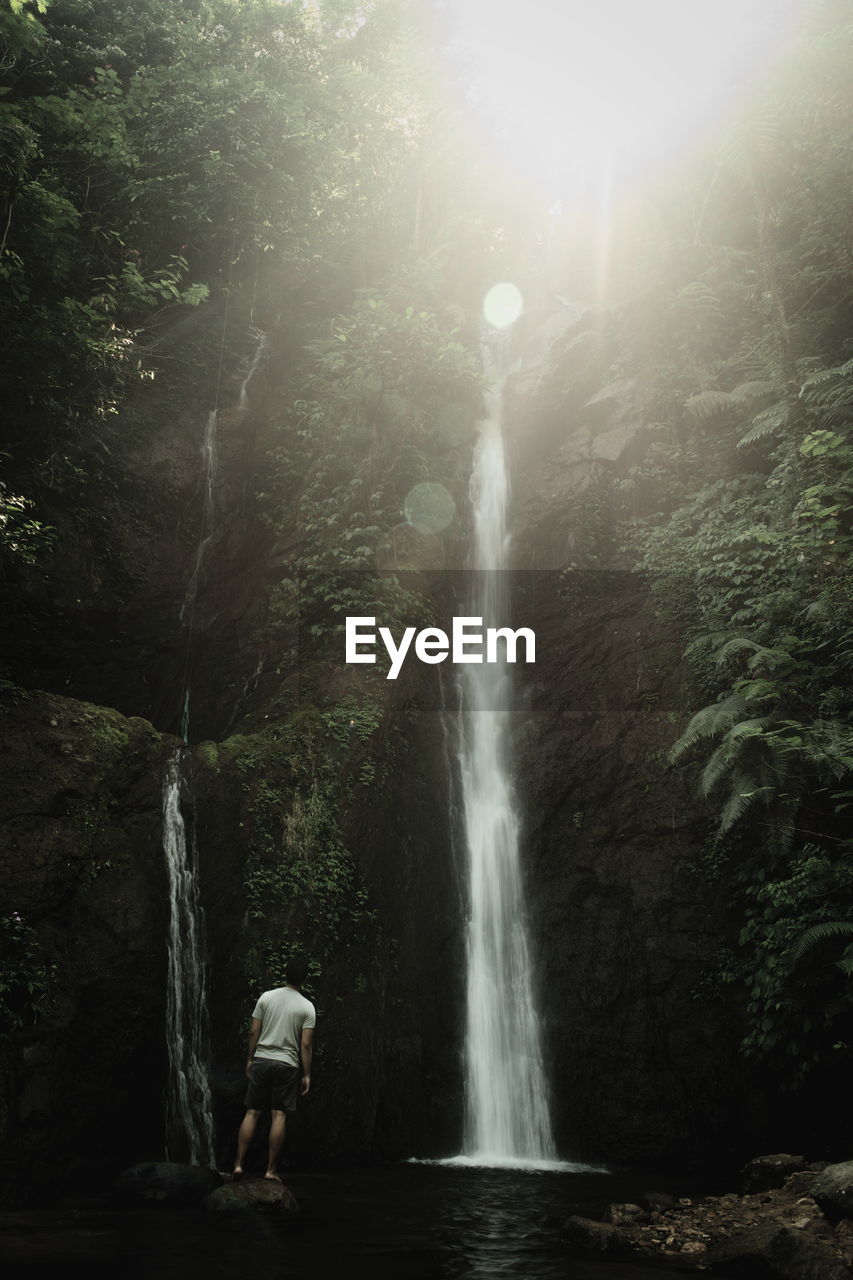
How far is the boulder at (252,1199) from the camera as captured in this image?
5848 millimetres

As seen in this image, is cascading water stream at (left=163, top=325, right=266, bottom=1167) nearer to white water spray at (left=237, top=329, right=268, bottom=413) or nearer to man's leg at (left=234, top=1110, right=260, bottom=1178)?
man's leg at (left=234, top=1110, right=260, bottom=1178)

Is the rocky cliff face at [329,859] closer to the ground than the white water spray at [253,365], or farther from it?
closer to the ground

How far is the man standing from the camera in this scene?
6738 millimetres

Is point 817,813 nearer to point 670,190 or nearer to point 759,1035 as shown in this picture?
point 759,1035

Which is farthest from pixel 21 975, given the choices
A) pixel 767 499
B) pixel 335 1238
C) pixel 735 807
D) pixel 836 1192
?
pixel 767 499

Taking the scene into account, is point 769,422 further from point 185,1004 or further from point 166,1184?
point 166,1184

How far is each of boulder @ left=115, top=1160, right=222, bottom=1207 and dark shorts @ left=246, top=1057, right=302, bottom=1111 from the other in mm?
612

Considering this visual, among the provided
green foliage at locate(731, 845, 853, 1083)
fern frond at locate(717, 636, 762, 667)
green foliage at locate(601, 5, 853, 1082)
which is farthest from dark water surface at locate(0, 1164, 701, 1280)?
fern frond at locate(717, 636, 762, 667)

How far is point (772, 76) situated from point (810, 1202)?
1715 centimetres

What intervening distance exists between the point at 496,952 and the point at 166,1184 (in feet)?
15.6

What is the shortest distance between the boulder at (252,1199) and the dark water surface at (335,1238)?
0.44ft

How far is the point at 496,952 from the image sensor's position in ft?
32.6

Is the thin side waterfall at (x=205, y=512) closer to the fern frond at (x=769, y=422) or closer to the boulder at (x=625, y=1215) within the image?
the fern frond at (x=769, y=422)

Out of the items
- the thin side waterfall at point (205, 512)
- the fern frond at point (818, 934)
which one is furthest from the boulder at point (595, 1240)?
the thin side waterfall at point (205, 512)
